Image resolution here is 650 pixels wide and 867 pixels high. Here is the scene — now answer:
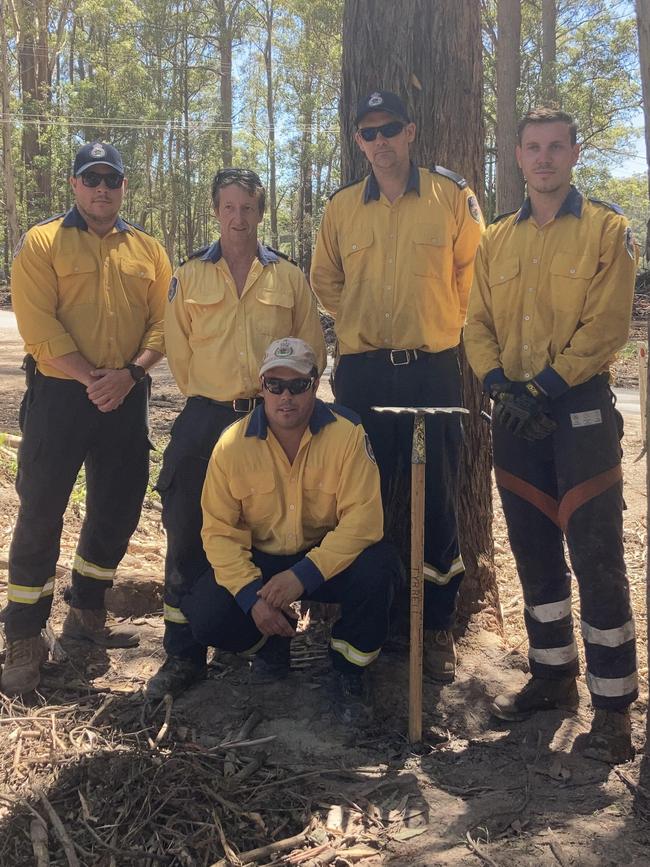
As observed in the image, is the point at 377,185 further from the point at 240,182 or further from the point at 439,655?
the point at 439,655

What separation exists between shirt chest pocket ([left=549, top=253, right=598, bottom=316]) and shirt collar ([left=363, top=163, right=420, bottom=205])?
0.88 meters

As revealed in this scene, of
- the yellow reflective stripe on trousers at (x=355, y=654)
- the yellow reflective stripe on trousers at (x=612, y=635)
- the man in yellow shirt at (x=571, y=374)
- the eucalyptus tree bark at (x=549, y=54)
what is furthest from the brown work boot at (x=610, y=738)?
the eucalyptus tree bark at (x=549, y=54)

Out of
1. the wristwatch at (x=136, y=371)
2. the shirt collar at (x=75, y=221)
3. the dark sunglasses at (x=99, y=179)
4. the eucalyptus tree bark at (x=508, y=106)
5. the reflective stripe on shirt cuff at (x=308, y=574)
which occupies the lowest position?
the reflective stripe on shirt cuff at (x=308, y=574)

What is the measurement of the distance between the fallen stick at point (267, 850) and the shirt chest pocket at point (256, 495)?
1.40 meters

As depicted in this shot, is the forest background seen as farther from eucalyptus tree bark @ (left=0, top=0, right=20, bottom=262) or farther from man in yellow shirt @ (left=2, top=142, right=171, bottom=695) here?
man in yellow shirt @ (left=2, top=142, right=171, bottom=695)

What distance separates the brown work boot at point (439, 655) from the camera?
4027mm

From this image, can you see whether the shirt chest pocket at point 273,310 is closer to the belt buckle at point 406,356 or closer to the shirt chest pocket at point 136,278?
the belt buckle at point 406,356

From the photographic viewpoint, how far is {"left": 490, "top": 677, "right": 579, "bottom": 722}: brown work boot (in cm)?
373

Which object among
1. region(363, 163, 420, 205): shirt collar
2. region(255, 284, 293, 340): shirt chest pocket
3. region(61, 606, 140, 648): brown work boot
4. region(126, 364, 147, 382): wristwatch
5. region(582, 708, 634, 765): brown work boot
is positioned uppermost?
region(363, 163, 420, 205): shirt collar

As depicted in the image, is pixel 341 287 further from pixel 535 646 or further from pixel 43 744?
pixel 43 744

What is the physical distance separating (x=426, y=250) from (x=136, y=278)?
158 centimetres

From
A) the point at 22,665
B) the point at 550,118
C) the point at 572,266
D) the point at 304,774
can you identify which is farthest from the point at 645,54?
the point at 22,665

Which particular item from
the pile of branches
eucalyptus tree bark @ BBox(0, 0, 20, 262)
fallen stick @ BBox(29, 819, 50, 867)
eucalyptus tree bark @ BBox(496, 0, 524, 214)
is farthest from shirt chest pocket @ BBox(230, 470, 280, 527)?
eucalyptus tree bark @ BBox(0, 0, 20, 262)

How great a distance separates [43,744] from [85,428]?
60.5 inches
